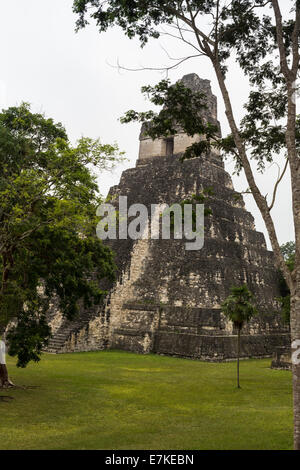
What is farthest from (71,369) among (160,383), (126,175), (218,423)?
(126,175)

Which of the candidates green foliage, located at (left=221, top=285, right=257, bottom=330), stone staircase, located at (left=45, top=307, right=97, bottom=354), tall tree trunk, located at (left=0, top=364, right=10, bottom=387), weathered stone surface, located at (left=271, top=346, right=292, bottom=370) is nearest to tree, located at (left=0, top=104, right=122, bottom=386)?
tall tree trunk, located at (left=0, top=364, right=10, bottom=387)

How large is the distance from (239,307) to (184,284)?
6640 millimetres

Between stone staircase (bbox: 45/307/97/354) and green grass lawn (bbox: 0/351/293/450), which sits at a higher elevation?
stone staircase (bbox: 45/307/97/354)

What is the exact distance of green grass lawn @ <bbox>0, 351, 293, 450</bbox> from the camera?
6672 mm

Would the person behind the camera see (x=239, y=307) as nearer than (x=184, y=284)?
Yes

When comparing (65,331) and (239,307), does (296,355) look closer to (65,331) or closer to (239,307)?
(239,307)

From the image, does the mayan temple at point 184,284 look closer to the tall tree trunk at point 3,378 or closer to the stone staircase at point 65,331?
the stone staircase at point 65,331

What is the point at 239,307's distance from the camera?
1306cm

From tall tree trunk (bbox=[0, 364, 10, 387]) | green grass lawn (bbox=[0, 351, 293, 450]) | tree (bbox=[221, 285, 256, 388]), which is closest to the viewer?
green grass lawn (bbox=[0, 351, 293, 450])

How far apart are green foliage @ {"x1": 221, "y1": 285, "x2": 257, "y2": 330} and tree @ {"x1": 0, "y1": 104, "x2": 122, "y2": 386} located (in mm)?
4879

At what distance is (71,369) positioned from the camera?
14086 millimetres

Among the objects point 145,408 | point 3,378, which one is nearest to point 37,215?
point 3,378

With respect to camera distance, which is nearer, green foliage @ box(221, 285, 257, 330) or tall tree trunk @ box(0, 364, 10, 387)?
tall tree trunk @ box(0, 364, 10, 387)

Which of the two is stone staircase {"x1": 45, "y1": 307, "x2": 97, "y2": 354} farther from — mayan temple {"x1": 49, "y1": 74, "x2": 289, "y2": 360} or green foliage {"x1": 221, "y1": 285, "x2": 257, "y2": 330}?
green foliage {"x1": 221, "y1": 285, "x2": 257, "y2": 330}
